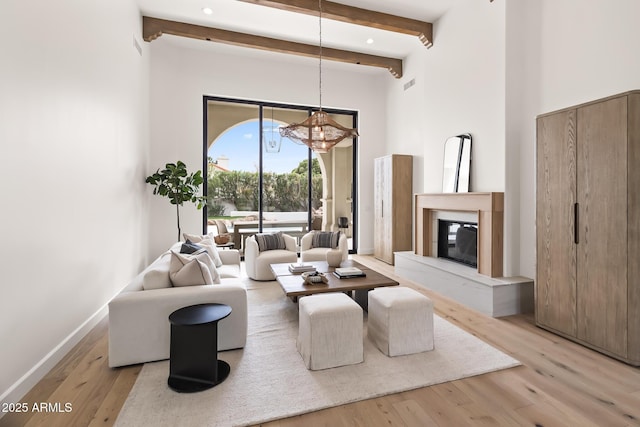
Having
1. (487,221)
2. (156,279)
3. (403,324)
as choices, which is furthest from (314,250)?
(156,279)

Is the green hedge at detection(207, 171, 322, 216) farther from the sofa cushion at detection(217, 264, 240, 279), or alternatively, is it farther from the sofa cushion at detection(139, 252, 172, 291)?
the sofa cushion at detection(139, 252, 172, 291)

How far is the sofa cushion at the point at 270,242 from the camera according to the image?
4.97m

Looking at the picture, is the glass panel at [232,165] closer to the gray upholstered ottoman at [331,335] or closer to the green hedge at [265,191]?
the green hedge at [265,191]

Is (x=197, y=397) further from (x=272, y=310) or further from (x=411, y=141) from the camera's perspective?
(x=411, y=141)

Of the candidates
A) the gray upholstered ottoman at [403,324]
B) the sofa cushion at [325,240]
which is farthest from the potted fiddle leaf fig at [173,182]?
the gray upholstered ottoman at [403,324]

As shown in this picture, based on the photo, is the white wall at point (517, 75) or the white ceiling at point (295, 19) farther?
the white ceiling at point (295, 19)

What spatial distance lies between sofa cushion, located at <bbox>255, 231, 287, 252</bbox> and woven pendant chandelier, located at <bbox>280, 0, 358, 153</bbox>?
5.74ft

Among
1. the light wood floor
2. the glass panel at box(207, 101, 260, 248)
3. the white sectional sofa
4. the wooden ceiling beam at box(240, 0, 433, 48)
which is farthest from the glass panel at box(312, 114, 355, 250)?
the light wood floor

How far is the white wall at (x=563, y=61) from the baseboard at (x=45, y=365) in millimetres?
4760

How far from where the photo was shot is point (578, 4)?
10.3 ft

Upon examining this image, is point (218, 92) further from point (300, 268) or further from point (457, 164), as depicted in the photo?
point (457, 164)

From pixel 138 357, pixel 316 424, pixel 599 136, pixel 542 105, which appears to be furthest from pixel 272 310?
pixel 542 105

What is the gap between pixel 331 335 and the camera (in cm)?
235

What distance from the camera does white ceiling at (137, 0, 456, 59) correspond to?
4664mm
